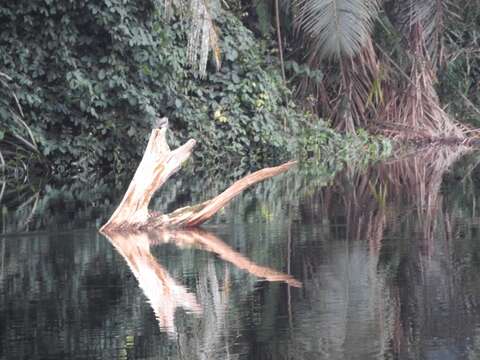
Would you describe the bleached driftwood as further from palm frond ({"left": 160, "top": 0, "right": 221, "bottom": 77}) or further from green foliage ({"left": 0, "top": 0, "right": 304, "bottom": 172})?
green foliage ({"left": 0, "top": 0, "right": 304, "bottom": 172})

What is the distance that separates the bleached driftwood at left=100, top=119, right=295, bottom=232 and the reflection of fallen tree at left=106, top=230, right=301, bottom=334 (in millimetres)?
189

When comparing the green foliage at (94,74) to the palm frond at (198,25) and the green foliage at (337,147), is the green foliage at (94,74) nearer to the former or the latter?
the palm frond at (198,25)

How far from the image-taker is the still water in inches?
214

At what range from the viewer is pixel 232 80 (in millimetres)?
20812

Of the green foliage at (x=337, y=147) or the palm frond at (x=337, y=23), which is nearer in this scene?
the palm frond at (x=337, y=23)

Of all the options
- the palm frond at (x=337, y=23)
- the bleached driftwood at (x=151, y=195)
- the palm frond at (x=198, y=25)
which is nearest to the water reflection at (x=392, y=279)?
the bleached driftwood at (x=151, y=195)

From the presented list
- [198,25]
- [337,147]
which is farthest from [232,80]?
[198,25]

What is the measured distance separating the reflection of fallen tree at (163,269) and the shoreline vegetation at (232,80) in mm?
7155

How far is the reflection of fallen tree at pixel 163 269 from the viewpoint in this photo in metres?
6.45

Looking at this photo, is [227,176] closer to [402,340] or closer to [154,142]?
[154,142]

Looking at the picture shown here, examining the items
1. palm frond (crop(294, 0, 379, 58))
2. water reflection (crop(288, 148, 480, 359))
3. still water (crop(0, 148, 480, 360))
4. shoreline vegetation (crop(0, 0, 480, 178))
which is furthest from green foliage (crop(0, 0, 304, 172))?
water reflection (crop(288, 148, 480, 359))

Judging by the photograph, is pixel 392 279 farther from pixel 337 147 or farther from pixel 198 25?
pixel 337 147

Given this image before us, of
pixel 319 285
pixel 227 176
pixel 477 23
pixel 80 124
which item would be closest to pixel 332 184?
pixel 227 176

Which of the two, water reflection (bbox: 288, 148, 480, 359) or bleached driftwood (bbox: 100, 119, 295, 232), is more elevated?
bleached driftwood (bbox: 100, 119, 295, 232)
